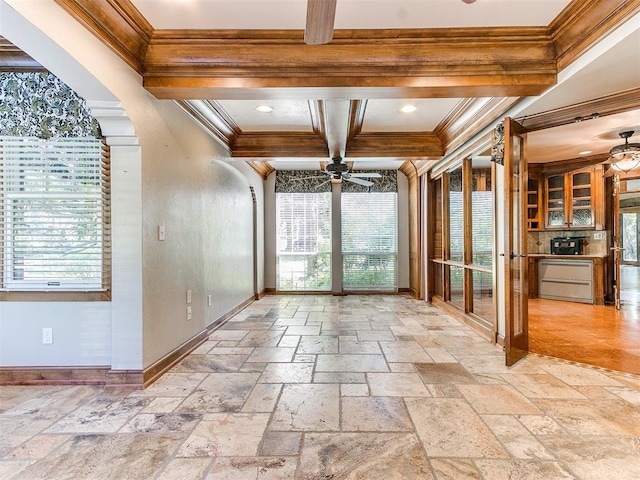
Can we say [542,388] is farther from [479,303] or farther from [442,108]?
[442,108]

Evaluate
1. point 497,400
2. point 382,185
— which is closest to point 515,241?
point 497,400

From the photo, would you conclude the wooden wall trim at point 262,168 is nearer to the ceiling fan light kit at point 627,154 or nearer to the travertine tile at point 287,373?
the travertine tile at point 287,373

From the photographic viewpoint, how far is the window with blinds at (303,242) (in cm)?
688

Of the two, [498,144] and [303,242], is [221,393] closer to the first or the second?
[498,144]

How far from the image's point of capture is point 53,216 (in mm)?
2639

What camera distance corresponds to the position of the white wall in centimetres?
194

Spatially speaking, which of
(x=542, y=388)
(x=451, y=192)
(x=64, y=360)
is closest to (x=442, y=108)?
(x=451, y=192)

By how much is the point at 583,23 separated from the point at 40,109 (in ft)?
12.9

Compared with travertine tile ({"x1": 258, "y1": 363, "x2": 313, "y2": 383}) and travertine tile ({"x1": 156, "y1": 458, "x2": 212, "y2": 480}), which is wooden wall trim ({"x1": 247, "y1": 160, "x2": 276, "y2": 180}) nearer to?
travertine tile ({"x1": 258, "y1": 363, "x2": 313, "y2": 383})

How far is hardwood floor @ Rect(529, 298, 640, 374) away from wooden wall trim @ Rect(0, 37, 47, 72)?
5004 millimetres

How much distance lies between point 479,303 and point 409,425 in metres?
2.66

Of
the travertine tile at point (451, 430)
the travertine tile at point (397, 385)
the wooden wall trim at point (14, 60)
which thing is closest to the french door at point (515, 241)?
the travertine tile at point (397, 385)

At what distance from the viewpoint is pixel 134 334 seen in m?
2.54

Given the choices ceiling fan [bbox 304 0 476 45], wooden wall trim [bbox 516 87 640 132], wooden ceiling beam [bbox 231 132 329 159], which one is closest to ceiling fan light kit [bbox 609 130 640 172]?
wooden wall trim [bbox 516 87 640 132]
